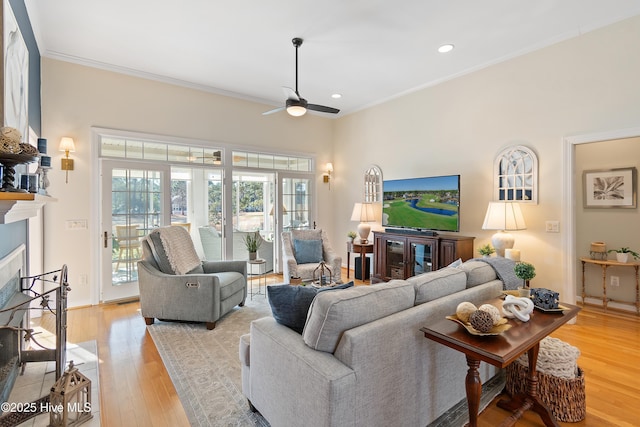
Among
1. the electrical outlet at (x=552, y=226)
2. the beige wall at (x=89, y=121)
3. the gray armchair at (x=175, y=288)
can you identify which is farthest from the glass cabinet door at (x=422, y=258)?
the beige wall at (x=89, y=121)

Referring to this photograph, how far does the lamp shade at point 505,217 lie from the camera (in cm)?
376

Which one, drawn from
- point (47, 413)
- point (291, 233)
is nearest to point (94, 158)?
point (291, 233)

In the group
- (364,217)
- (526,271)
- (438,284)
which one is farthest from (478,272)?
(364,217)

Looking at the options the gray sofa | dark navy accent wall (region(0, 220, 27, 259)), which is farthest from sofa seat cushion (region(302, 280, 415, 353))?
dark navy accent wall (region(0, 220, 27, 259))

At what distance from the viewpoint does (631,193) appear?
4020mm

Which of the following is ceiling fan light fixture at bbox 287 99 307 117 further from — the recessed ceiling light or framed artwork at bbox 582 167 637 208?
framed artwork at bbox 582 167 637 208

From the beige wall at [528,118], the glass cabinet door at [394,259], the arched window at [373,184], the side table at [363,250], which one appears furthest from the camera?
the arched window at [373,184]

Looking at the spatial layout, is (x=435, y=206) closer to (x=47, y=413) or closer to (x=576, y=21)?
(x=576, y=21)

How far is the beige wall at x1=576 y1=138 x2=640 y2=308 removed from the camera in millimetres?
4004

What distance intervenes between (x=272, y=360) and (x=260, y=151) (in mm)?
4504

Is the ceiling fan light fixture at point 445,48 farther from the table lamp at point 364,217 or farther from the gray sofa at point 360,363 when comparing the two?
the gray sofa at point 360,363

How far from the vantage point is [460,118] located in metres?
4.60

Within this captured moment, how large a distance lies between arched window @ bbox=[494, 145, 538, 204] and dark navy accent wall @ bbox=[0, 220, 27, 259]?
5.04m

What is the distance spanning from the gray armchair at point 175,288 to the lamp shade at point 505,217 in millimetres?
3259
